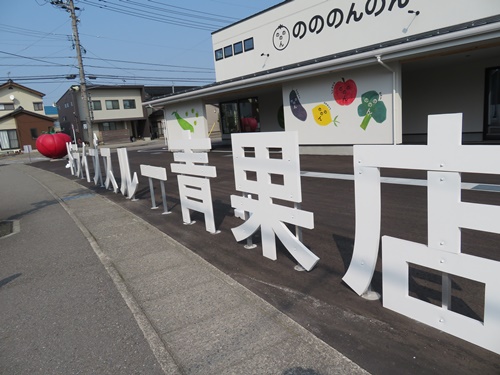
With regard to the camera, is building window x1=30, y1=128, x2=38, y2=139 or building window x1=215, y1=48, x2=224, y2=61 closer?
building window x1=215, y1=48, x2=224, y2=61

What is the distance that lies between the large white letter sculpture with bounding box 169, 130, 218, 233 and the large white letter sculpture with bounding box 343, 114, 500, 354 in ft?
8.21

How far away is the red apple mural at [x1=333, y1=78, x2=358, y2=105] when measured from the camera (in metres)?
11.2

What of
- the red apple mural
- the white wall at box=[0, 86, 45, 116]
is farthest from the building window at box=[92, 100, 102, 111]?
the red apple mural

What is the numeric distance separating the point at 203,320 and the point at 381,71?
982 cm

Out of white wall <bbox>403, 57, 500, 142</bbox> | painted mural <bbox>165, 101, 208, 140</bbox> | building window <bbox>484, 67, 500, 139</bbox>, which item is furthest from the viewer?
painted mural <bbox>165, 101, 208, 140</bbox>

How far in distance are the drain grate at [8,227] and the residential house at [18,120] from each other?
3986cm

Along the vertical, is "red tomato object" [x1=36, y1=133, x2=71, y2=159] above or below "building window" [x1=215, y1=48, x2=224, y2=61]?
below

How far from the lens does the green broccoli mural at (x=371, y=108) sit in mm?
10516

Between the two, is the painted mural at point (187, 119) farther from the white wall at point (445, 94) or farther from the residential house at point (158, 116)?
the residential house at point (158, 116)

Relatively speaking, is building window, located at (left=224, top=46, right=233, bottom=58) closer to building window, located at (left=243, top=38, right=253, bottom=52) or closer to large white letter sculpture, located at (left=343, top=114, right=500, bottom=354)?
building window, located at (left=243, top=38, right=253, bottom=52)


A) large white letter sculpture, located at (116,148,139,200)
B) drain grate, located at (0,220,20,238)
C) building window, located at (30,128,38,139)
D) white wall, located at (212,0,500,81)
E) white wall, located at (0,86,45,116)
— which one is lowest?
drain grate, located at (0,220,20,238)

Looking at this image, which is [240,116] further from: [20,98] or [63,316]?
[20,98]

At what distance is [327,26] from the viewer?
50.6ft

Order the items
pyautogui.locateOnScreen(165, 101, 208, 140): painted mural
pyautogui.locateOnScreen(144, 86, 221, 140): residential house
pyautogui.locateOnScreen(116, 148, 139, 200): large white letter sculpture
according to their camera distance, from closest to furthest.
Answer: pyautogui.locateOnScreen(116, 148, 139, 200): large white letter sculpture
pyautogui.locateOnScreen(165, 101, 208, 140): painted mural
pyautogui.locateOnScreen(144, 86, 221, 140): residential house
